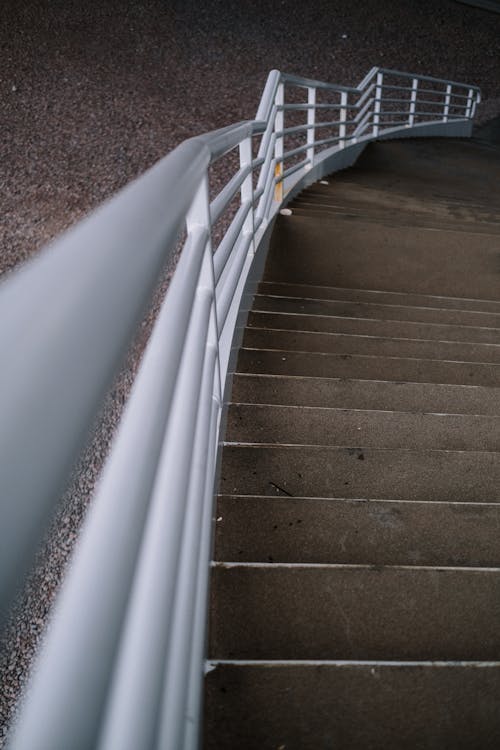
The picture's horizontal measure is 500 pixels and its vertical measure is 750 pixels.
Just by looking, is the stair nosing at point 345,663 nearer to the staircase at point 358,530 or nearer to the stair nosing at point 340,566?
the staircase at point 358,530

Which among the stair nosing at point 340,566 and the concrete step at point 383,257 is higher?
the stair nosing at point 340,566

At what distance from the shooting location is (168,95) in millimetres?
18703

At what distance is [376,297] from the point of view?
4094 mm

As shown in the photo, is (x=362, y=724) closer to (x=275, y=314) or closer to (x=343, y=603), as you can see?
(x=343, y=603)

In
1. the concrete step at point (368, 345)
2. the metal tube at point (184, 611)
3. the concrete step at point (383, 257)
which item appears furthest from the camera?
the concrete step at point (383, 257)

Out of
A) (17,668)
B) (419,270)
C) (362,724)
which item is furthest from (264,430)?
(17,668)

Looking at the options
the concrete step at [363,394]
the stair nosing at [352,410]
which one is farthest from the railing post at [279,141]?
the stair nosing at [352,410]

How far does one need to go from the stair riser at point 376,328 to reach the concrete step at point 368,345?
12 cm

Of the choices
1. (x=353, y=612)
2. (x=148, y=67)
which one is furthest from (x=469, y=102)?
(x=353, y=612)

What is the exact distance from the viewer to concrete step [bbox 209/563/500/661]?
51.3 inches

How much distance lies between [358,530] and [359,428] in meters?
0.65

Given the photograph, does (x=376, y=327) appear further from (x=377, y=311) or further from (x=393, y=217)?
(x=393, y=217)

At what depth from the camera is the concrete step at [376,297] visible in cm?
391

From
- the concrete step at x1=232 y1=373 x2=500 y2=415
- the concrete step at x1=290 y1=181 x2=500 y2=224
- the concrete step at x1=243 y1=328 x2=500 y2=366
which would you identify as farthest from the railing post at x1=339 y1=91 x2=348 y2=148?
the concrete step at x1=232 y1=373 x2=500 y2=415
